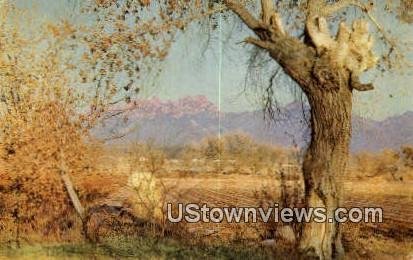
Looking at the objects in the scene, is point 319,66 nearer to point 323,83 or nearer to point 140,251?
point 323,83

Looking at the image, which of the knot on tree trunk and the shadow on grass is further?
the shadow on grass

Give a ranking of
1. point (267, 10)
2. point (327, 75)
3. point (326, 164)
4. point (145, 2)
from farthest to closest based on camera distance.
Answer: point (145, 2), point (267, 10), point (326, 164), point (327, 75)

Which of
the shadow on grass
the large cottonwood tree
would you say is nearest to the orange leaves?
the large cottonwood tree

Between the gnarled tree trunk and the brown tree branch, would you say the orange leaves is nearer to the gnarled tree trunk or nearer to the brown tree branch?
the brown tree branch

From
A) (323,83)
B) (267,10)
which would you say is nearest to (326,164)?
(323,83)

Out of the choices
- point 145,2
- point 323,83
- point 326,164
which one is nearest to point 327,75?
point 323,83

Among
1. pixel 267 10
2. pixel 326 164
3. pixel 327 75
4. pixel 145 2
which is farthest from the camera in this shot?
pixel 145 2

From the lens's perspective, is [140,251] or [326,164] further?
[140,251]

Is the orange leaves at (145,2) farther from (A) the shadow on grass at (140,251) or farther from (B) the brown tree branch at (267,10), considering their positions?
(A) the shadow on grass at (140,251)

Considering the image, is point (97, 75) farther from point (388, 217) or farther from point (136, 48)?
point (388, 217)

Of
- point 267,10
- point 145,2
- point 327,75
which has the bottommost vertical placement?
point 327,75

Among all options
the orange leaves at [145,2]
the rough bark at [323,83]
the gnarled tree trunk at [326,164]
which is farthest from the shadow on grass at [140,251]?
the orange leaves at [145,2]

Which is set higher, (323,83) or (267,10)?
(267,10)

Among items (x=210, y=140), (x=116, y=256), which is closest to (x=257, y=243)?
(x=116, y=256)
